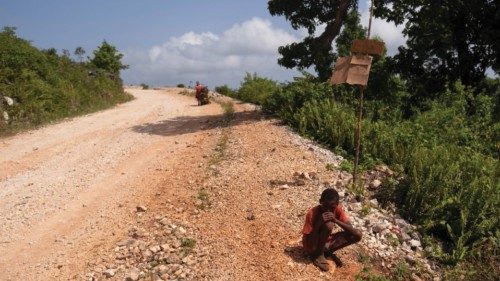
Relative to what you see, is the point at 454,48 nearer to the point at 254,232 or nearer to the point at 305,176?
the point at 305,176

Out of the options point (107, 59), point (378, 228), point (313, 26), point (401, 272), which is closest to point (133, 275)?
point (401, 272)

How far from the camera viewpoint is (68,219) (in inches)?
319

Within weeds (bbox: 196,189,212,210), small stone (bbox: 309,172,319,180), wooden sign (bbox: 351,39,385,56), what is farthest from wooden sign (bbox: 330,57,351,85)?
weeds (bbox: 196,189,212,210)

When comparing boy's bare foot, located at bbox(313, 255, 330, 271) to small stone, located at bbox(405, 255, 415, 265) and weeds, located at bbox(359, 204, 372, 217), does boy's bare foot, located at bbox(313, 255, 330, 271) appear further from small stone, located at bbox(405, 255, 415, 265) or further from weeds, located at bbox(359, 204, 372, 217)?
weeds, located at bbox(359, 204, 372, 217)

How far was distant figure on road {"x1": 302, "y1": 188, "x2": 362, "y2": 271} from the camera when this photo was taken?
611 cm

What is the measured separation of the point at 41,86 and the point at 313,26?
11.8m

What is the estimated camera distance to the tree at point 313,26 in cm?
1619

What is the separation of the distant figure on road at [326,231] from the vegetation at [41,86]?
13057 mm

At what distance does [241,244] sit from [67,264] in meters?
2.51

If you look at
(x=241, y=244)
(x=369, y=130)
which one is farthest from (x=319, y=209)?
(x=369, y=130)

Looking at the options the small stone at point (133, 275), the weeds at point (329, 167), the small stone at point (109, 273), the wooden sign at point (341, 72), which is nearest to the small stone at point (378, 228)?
the weeds at point (329, 167)

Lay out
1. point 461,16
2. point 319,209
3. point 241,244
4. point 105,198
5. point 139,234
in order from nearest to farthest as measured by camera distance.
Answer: point 319,209 → point 241,244 → point 139,234 → point 105,198 → point 461,16

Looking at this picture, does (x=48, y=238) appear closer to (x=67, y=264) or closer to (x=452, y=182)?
(x=67, y=264)

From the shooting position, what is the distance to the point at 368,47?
809 centimetres
